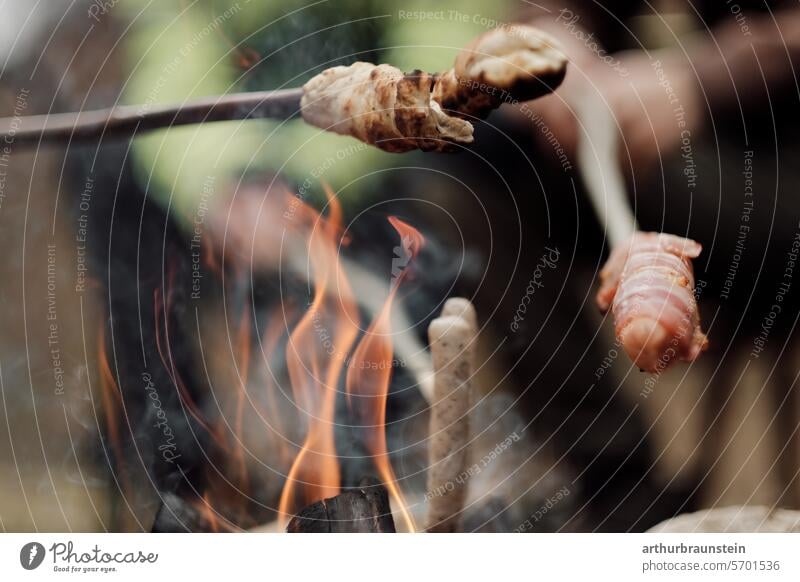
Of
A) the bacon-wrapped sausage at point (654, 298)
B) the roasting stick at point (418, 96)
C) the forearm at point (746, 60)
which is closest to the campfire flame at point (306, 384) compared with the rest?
the roasting stick at point (418, 96)

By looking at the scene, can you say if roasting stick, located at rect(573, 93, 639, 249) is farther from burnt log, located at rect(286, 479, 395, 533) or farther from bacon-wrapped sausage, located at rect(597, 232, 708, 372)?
burnt log, located at rect(286, 479, 395, 533)

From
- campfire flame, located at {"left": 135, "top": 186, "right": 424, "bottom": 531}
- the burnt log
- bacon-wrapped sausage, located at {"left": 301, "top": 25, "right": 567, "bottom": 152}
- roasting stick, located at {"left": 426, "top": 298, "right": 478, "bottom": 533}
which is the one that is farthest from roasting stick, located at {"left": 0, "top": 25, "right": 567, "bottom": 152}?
the burnt log

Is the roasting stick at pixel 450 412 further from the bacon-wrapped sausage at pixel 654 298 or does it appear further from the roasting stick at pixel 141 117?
the roasting stick at pixel 141 117

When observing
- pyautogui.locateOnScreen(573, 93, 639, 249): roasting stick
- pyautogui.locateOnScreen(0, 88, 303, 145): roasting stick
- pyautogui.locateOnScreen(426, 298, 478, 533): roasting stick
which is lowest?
pyautogui.locateOnScreen(426, 298, 478, 533): roasting stick

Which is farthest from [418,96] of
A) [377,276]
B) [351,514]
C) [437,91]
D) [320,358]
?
[351,514]

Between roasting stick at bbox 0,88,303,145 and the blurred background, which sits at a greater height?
roasting stick at bbox 0,88,303,145
